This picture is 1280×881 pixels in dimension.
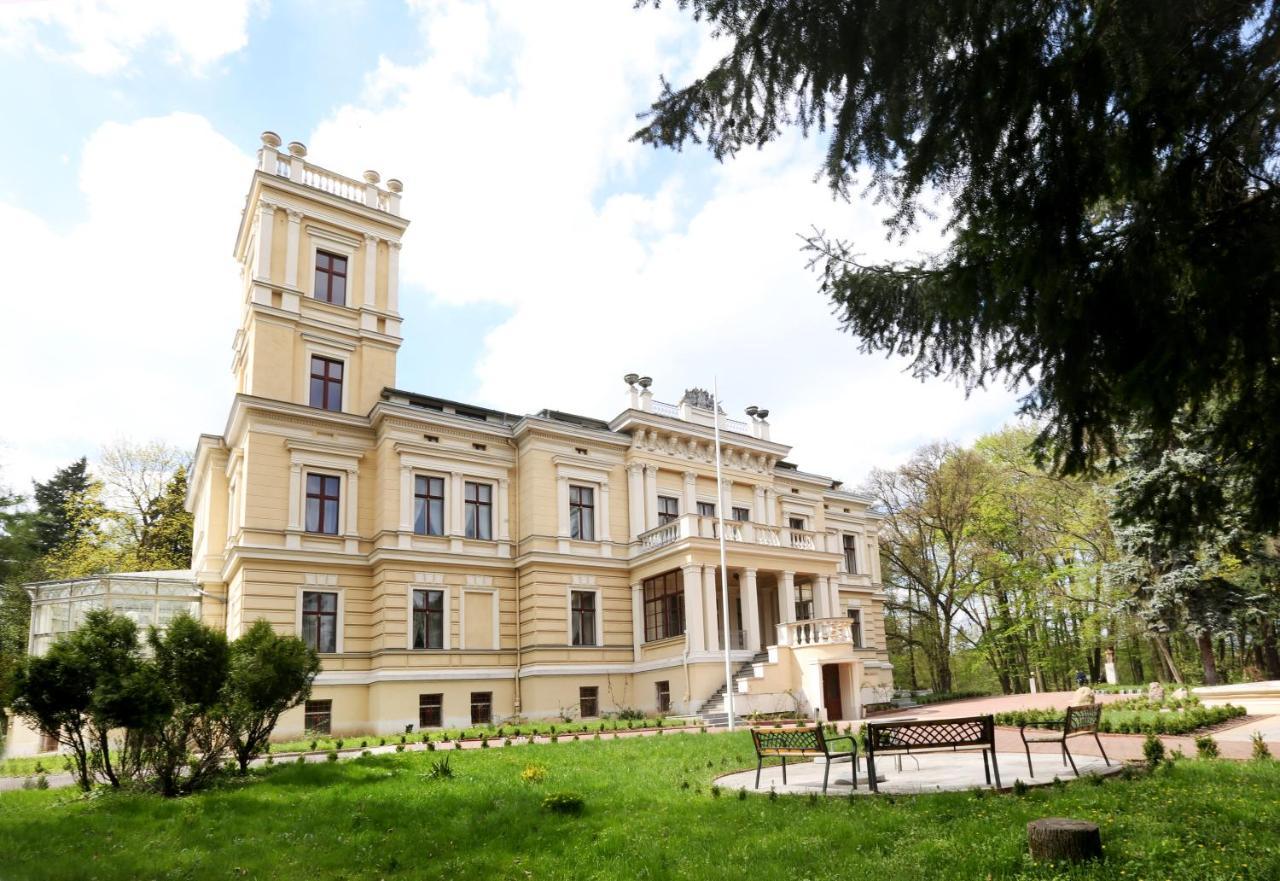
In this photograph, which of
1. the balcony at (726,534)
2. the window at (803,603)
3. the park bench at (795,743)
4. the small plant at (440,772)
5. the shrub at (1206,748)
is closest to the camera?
the park bench at (795,743)

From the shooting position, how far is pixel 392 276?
2859 cm

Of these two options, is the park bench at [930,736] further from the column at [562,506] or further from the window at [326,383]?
the window at [326,383]

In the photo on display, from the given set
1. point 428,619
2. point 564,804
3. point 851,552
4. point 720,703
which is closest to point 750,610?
point 720,703

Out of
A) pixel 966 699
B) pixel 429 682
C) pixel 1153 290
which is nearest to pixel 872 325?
pixel 1153 290

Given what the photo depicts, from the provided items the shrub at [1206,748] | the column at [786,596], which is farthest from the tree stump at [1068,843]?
the column at [786,596]

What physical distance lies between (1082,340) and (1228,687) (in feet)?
72.1

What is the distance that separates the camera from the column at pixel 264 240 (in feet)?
83.9

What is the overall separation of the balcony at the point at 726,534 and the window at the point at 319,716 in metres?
11.0

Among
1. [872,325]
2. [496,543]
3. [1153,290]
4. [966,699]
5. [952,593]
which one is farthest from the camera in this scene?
[952,593]

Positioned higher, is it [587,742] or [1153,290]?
[1153,290]

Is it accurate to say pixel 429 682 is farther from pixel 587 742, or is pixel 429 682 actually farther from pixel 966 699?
pixel 966 699

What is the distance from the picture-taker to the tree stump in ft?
18.8

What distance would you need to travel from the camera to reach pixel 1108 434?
6340 millimetres

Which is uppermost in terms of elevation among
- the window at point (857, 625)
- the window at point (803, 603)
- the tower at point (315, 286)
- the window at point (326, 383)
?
the tower at point (315, 286)
